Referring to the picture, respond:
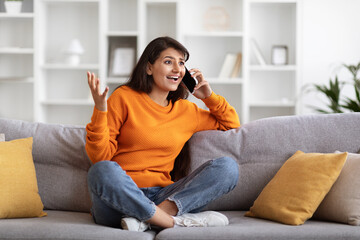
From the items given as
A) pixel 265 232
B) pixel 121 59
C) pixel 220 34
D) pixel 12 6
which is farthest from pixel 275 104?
pixel 265 232

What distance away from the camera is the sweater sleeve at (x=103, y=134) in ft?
6.49

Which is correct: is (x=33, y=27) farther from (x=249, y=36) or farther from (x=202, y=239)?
(x=202, y=239)

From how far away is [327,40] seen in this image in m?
4.51

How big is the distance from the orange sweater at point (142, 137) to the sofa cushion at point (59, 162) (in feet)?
0.67

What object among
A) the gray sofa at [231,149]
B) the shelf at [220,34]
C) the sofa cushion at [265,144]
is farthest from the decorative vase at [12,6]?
the sofa cushion at [265,144]

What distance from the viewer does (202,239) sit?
5.69ft

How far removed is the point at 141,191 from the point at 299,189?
0.63m

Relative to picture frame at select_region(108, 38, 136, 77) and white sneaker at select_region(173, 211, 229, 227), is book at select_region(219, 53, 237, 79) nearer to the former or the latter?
picture frame at select_region(108, 38, 136, 77)

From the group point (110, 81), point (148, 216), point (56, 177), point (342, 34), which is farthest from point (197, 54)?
point (148, 216)

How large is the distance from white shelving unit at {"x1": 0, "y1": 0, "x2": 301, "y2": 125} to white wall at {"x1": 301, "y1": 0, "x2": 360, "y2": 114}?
158 millimetres

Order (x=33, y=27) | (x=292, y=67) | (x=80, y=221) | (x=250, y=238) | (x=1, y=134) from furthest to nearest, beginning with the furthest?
(x=33, y=27) < (x=292, y=67) < (x=1, y=134) < (x=80, y=221) < (x=250, y=238)

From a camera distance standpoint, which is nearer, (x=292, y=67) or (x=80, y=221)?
(x=80, y=221)

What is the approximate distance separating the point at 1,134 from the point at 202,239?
109cm

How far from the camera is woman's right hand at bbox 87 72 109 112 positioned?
6.11 ft
